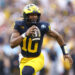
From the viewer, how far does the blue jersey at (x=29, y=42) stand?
883cm

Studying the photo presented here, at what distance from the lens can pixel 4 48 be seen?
1367 centimetres

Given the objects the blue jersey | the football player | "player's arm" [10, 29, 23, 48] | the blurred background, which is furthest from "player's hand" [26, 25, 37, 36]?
the blurred background

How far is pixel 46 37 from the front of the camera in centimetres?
1423

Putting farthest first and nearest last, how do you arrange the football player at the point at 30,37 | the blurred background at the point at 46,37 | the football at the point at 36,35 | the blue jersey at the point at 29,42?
the blurred background at the point at 46,37 < the blue jersey at the point at 29,42 < the football at the point at 36,35 < the football player at the point at 30,37

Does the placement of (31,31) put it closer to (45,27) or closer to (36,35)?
(36,35)

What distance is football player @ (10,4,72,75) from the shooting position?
336 inches

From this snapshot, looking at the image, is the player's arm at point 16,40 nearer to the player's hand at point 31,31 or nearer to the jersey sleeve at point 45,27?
the player's hand at point 31,31

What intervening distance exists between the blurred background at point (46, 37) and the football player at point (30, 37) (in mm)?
3493

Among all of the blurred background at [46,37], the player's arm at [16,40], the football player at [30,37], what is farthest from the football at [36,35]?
the blurred background at [46,37]

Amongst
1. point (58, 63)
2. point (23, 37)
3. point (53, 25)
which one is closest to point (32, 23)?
point (23, 37)

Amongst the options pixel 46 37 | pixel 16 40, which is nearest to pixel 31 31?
pixel 16 40

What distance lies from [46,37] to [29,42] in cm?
534

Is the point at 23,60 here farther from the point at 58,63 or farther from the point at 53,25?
the point at 53,25

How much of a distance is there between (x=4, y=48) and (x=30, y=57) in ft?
15.4
